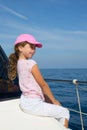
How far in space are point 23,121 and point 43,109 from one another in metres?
0.27

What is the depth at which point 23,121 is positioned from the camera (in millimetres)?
3020

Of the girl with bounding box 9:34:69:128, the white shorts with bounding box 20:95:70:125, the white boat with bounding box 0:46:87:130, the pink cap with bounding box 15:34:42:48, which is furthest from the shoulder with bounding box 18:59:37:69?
the white boat with bounding box 0:46:87:130

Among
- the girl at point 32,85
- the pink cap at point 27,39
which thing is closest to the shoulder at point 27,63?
the girl at point 32,85

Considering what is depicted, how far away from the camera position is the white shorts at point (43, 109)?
10.3 feet

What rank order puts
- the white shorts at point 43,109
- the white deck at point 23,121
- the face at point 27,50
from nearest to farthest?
the white deck at point 23,121 → the white shorts at point 43,109 → the face at point 27,50

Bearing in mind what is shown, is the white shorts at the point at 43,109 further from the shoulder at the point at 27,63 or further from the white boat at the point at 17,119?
the shoulder at the point at 27,63

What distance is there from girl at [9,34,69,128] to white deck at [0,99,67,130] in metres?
0.08

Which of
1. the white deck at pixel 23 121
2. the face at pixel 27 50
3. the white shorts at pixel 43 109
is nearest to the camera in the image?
the white deck at pixel 23 121

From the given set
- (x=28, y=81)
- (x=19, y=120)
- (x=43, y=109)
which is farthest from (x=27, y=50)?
(x=19, y=120)

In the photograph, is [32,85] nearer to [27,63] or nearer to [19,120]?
[27,63]

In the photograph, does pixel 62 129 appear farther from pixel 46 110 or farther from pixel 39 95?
pixel 39 95

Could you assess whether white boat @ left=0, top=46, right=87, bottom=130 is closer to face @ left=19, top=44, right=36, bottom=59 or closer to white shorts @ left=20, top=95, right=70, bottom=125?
white shorts @ left=20, top=95, right=70, bottom=125

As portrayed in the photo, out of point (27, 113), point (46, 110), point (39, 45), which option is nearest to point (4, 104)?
point (27, 113)

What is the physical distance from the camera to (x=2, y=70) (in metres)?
4.33
